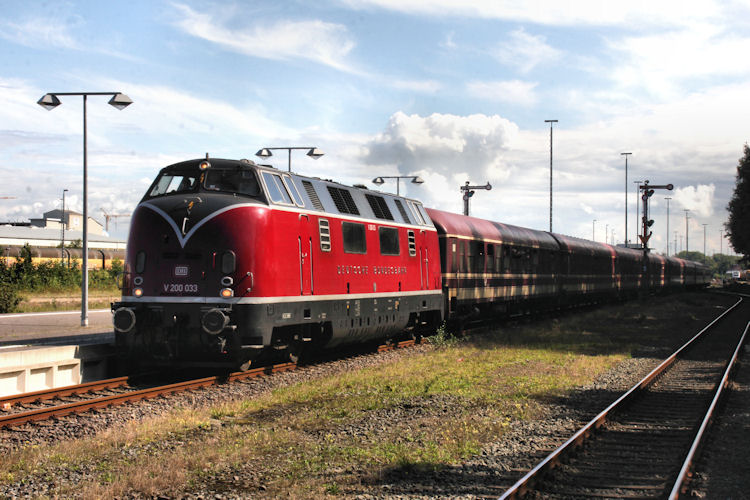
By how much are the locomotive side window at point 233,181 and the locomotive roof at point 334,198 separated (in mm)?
125

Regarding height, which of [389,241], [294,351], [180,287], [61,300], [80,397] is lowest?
[80,397]

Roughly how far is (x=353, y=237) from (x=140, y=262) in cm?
520

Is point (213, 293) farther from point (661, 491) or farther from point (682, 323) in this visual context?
point (682, 323)

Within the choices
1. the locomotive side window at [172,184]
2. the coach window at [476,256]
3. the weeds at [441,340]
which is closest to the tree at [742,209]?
the coach window at [476,256]

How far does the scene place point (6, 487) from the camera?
23.6 ft

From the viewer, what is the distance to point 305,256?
48.7 feet

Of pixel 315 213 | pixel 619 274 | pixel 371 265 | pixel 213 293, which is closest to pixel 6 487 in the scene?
pixel 213 293

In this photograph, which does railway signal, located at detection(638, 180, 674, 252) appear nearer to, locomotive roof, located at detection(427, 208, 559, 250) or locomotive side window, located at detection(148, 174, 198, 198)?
locomotive roof, located at detection(427, 208, 559, 250)

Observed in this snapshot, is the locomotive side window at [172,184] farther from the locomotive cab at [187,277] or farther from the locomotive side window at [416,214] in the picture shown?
the locomotive side window at [416,214]

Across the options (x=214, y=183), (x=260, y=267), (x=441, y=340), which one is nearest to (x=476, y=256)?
(x=441, y=340)

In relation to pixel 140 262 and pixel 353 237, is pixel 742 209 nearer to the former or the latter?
pixel 353 237

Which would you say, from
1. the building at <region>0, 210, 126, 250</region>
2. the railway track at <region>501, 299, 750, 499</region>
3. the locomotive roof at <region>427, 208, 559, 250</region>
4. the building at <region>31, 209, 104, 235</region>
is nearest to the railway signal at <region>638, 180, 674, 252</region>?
the locomotive roof at <region>427, 208, 559, 250</region>

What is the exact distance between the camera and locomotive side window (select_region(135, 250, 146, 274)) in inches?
546

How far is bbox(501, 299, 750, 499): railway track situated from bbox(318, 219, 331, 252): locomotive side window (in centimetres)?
700
